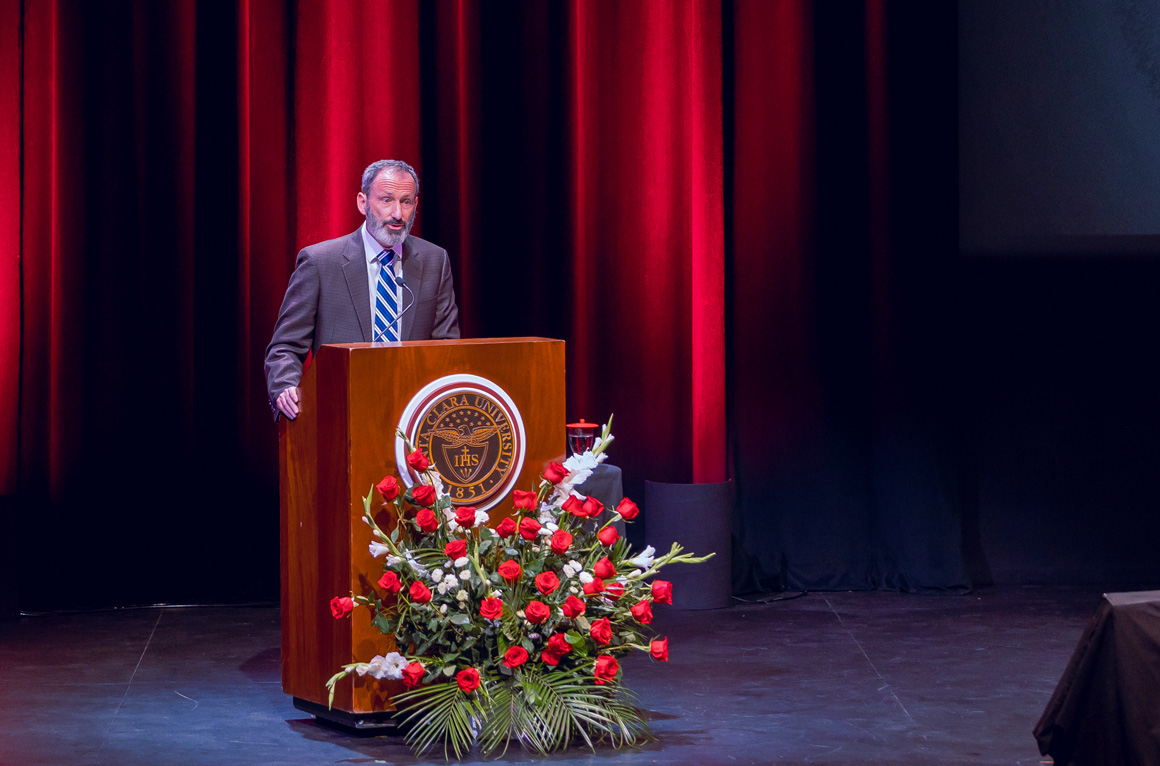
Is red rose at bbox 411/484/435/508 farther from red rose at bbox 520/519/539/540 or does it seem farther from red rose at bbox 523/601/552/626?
red rose at bbox 523/601/552/626

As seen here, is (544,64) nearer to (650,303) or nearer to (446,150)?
(446,150)

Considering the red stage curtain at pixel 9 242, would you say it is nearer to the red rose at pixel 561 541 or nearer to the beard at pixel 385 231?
the beard at pixel 385 231

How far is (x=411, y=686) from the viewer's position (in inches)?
130

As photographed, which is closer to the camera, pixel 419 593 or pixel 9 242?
pixel 419 593

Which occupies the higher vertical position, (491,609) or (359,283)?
(359,283)

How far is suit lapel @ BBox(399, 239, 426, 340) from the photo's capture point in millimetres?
3727

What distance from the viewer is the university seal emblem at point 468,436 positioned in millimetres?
3340

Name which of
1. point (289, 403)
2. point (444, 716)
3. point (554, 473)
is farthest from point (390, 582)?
point (289, 403)

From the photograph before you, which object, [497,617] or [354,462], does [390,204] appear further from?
[497,617]

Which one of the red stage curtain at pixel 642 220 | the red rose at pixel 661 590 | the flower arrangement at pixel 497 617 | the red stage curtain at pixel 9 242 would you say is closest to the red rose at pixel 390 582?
the flower arrangement at pixel 497 617

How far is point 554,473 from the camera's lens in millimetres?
3363

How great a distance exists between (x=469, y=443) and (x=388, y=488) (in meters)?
0.26

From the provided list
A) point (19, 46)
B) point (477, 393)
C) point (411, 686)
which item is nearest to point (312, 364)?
point (477, 393)

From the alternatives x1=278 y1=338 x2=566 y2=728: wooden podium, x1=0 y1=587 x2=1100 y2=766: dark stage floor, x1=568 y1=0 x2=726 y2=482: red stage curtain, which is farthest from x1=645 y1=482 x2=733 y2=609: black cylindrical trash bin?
x1=278 y1=338 x2=566 y2=728: wooden podium
